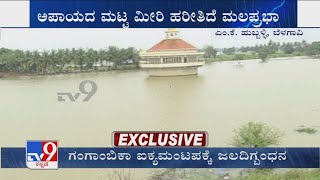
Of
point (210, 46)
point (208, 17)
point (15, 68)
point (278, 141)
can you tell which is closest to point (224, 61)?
point (210, 46)

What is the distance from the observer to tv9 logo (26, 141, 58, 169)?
9.82 ft

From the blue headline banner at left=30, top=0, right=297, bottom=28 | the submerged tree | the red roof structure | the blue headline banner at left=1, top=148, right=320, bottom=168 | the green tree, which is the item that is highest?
the blue headline banner at left=30, top=0, right=297, bottom=28

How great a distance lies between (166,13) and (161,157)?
1.05 metres

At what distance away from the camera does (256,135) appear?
9.75ft

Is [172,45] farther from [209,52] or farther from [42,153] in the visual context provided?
[42,153]

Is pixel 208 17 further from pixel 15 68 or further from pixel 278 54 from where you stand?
pixel 15 68

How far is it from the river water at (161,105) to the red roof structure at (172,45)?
0.72 ft

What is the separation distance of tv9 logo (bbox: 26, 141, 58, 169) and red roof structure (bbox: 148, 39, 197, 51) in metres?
1.04

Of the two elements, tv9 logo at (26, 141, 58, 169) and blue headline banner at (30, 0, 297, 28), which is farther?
tv9 logo at (26, 141, 58, 169)

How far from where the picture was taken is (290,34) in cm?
289

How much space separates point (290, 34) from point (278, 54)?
17 cm

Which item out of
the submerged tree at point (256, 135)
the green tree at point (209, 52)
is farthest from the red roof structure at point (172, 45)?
the submerged tree at point (256, 135)

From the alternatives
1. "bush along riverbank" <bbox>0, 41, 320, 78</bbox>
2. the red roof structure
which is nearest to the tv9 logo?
"bush along riverbank" <bbox>0, 41, 320, 78</bbox>

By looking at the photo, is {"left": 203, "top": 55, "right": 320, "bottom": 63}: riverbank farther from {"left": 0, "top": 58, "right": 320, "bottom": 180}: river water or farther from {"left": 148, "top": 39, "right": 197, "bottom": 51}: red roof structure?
{"left": 148, "top": 39, "right": 197, "bottom": 51}: red roof structure
